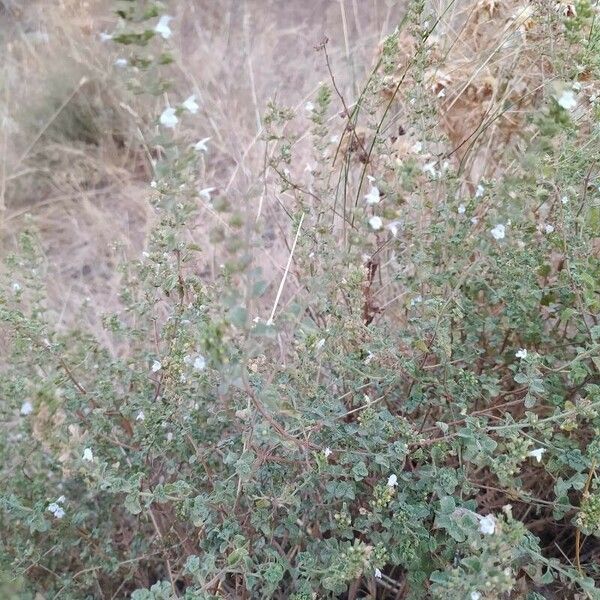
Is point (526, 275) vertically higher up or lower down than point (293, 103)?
higher up

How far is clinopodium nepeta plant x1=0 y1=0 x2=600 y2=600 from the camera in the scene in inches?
44.6

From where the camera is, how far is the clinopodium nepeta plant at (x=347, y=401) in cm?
113

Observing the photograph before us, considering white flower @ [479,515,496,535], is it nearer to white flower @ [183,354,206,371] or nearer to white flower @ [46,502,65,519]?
white flower @ [183,354,206,371]

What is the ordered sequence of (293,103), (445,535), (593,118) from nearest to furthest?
1. (445,535)
2. (593,118)
3. (293,103)

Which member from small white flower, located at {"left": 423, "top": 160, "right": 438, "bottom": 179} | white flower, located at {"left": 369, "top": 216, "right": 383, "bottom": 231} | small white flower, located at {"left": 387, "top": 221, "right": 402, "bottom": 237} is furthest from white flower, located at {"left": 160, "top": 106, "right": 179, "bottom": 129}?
small white flower, located at {"left": 423, "top": 160, "right": 438, "bottom": 179}

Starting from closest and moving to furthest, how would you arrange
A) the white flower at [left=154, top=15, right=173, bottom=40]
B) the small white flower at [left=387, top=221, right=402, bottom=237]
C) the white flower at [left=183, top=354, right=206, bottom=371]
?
the white flower at [left=154, top=15, right=173, bottom=40], the white flower at [left=183, top=354, right=206, bottom=371], the small white flower at [left=387, top=221, right=402, bottom=237]

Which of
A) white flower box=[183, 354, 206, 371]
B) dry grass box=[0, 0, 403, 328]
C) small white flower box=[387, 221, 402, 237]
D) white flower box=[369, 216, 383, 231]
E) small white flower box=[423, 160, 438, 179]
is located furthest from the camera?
dry grass box=[0, 0, 403, 328]

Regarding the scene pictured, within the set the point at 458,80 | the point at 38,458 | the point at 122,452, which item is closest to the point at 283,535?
the point at 122,452

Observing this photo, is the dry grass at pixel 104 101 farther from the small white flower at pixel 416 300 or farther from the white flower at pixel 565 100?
the white flower at pixel 565 100

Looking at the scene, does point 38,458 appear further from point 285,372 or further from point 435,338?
point 435,338

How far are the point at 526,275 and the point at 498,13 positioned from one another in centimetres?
107

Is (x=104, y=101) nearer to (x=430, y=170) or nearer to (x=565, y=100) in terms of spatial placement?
(x=430, y=170)

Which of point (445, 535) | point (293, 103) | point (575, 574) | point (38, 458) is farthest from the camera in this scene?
point (293, 103)

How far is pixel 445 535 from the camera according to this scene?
132 centimetres
